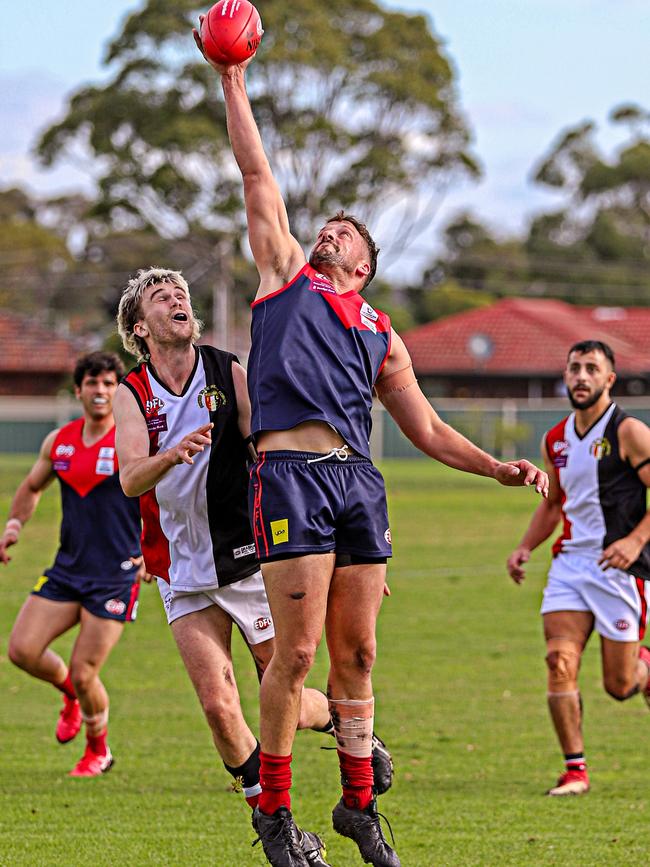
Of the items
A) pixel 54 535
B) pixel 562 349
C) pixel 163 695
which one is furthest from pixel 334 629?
pixel 562 349

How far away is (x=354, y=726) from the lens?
5.49m

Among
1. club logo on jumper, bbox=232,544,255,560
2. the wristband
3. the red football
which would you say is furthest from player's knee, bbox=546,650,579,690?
the red football

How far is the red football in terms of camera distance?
545 cm

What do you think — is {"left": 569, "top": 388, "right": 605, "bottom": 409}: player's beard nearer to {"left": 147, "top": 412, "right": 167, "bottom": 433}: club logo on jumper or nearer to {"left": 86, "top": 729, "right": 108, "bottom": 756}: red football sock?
{"left": 147, "top": 412, "right": 167, "bottom": 433}: club logo on jumper

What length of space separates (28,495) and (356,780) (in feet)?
12.8

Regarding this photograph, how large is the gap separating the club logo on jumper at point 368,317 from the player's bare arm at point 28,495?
10.7ft

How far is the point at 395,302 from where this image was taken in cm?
6481

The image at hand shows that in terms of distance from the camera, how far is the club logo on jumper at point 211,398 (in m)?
5.87

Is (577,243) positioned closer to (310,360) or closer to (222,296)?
(222,296)

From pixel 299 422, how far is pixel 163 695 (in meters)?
5.57

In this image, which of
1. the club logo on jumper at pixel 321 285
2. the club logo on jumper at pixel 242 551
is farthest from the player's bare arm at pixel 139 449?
the club logo on jumper at pixel 321 285

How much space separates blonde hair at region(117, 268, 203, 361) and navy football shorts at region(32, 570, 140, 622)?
7.91 feet

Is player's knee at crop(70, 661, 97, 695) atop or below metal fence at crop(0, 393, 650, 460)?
atop

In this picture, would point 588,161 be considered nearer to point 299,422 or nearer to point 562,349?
point 562,349
